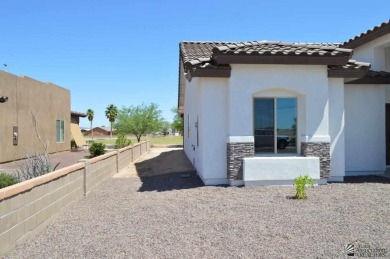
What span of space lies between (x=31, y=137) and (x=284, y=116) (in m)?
18.5

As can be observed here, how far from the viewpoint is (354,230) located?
5578mm

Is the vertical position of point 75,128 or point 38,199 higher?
point 75,128

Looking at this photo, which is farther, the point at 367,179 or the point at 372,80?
the point at 372,80

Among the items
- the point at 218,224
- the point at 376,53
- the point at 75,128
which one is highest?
the point at 376,53

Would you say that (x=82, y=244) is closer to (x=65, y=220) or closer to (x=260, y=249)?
(x=65, y=220)

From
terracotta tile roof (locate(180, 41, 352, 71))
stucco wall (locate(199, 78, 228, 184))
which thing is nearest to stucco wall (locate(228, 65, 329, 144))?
terracotta tile roof (locate(180, 41, 352, 71))

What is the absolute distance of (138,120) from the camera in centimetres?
3666

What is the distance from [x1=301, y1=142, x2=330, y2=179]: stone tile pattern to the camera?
382 inches

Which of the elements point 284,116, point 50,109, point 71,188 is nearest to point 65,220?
point 71,188

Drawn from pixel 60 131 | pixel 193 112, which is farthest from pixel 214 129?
pixel 60 131

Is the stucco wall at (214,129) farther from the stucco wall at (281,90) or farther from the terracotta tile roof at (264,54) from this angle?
the terracotta tile roof at (264,54)

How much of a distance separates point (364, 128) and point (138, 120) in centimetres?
2806

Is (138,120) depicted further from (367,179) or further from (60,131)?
(367,179)

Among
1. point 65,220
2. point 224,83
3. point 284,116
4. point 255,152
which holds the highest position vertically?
point 224,83
